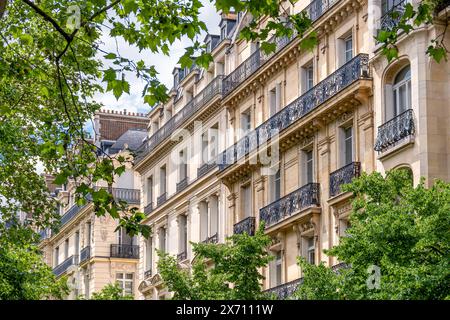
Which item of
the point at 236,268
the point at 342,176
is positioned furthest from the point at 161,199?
the point at 342,176

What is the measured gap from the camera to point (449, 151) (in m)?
27.5

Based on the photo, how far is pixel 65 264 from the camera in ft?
222

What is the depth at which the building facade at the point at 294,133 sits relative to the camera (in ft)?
92.1

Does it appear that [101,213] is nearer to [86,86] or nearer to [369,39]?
[86,86]

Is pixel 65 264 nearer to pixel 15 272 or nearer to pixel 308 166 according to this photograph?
pixel 308 166

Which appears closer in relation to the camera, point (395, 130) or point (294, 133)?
point (395, 130)

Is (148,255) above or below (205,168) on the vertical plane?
below

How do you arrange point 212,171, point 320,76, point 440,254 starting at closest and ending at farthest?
point 440,254
point 320,76
point 212,171

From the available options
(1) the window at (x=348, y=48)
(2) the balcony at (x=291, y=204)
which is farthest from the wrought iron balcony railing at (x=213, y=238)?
(1) the window at (x=348, y=48)

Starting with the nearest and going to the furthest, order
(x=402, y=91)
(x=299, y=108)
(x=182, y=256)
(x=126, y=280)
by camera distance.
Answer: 1. (x=402, y=91)
2. (x=299, y=108)
3. (x=182, y=256)
4. (x=126, y=280)

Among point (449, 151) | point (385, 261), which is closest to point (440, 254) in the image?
point (385, 261)

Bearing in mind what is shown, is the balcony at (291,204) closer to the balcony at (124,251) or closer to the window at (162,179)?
the window at (162,179)

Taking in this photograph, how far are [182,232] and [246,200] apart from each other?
770 cm

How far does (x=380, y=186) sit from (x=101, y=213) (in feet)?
37.6
